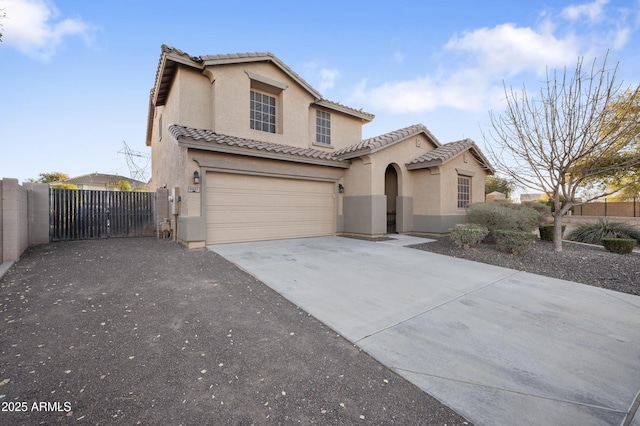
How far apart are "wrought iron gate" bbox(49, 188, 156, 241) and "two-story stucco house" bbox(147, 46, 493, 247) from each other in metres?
1.44

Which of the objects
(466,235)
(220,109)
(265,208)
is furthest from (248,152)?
(466,235)

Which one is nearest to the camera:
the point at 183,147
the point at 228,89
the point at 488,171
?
the point at 183,147

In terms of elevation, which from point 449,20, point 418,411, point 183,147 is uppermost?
point 449,20

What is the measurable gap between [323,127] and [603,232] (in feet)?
41.2

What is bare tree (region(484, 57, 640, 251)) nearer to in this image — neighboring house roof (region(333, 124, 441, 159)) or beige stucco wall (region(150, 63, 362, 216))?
neighboring house roof (region(333, 124, 441, 159))

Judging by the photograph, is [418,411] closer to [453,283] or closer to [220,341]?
[220,341]

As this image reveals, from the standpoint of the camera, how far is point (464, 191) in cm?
1302

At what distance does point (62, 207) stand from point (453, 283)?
39.9 ft

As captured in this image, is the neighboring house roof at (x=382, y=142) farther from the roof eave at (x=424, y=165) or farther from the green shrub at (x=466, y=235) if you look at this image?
the green shrub at (x=466, y=235)

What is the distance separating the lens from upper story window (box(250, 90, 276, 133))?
11352 millimetres

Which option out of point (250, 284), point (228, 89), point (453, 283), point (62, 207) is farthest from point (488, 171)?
point (62, 207)

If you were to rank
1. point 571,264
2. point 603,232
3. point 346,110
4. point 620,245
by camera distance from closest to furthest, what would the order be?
point 571,264, point 620,245, point 603,232, point 346,110

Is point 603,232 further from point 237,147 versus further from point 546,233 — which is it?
point 237,147

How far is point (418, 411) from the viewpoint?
6.77 ft
